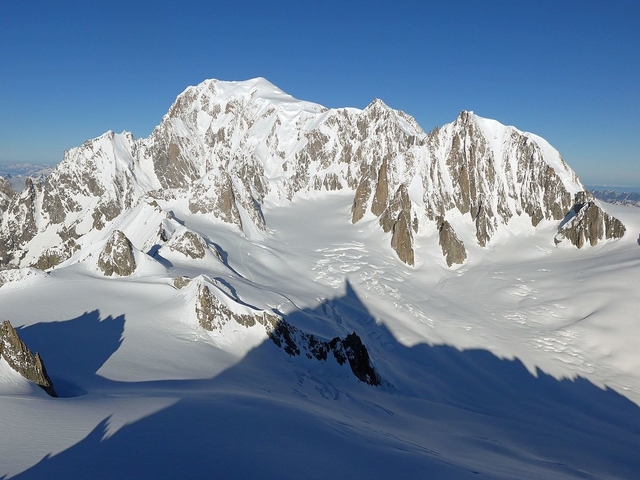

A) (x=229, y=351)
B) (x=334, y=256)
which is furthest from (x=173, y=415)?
(x=334, y=256)

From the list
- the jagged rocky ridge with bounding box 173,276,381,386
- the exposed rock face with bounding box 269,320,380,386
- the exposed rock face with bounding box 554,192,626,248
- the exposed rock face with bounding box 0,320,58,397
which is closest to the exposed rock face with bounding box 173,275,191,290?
the jagged rocky ridge with bounding box 173,276,381,386

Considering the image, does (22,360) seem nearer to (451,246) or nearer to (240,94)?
(451,246)

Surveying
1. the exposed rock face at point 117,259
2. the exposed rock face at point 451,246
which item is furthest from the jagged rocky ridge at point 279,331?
the exposed rock face at point 451,246

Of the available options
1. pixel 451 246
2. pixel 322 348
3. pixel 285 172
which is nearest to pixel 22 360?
pixel 322 348

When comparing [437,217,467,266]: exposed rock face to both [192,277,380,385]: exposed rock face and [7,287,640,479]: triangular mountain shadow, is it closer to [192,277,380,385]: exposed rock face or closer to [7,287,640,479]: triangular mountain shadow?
[7,287,640,479]: triangular mountain shadow

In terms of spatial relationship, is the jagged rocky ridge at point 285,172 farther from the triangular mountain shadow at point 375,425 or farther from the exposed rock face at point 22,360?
the exposed rock face at point 22,360

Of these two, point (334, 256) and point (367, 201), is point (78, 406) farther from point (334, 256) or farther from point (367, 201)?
point (367, 201)
